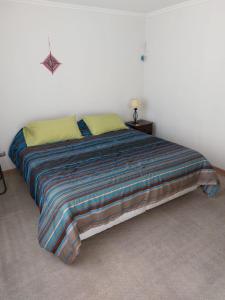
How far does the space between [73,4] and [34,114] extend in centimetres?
169

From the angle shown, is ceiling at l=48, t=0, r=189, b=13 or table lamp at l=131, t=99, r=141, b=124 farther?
table lamp at l=131, t=99, r=141, b=124

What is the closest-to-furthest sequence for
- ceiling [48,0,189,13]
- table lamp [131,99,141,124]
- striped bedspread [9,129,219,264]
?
1. striped bedspread [9,129,219,264]
2. ceiling [48,0,189,13]
3. table lamp [131,99,141,124]

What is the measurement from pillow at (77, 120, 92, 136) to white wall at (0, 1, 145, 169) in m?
0.28

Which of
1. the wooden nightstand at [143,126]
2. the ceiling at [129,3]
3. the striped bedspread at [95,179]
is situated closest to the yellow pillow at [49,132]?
the striped bedspread at [95,179]

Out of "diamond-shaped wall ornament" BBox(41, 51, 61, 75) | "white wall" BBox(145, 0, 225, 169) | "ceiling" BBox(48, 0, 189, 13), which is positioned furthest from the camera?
"diamond-shaped wall ornament" BBox(41, 51, 61, 75)

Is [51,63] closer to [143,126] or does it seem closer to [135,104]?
[135,104]

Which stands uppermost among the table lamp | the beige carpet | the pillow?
the table lamp

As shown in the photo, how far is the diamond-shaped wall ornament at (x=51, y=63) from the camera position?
3178 millimetres

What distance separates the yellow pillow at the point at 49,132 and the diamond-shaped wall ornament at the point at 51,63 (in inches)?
31.4

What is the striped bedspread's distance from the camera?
5.77ft

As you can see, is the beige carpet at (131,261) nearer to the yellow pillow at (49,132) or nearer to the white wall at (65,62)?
the yellow pillow at (49,132)

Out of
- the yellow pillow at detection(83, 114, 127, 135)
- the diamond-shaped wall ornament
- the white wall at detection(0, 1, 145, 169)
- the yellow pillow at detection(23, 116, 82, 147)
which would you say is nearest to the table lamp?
the white wall at detection(0, 1, 145, 169)

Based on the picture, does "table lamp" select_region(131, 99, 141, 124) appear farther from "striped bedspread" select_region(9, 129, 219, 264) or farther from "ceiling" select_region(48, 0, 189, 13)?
"ceiling" select_region(48, 0, 189, 13)

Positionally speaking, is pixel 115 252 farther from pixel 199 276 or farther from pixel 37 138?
pixel 37 138
